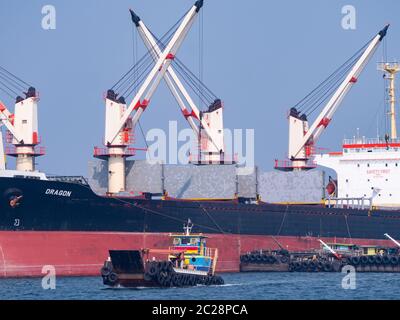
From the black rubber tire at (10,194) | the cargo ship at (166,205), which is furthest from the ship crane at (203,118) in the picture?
the black rubber tire at (10,194)

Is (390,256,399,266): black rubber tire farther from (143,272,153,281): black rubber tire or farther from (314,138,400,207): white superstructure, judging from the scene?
(143,272,153,281): black rubber tire

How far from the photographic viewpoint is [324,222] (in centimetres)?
7081

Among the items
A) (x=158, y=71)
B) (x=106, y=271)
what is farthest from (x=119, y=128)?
(x=106, y=271)

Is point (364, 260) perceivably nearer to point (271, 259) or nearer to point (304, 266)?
point (304, 266)

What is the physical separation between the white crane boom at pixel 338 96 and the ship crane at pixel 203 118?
8479mm

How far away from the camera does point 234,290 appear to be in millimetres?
48062

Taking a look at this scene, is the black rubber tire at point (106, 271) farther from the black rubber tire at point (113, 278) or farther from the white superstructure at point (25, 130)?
the white superstructure at point (25, 130)

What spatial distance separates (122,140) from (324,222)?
49.3ft

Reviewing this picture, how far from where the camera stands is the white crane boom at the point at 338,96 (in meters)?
75.8

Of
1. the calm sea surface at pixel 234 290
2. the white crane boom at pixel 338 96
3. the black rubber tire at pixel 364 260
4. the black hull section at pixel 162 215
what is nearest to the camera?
the calm sea surface at pixel 234 290

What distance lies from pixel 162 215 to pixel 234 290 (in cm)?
1375

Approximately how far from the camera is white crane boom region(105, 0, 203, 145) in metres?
65.1
